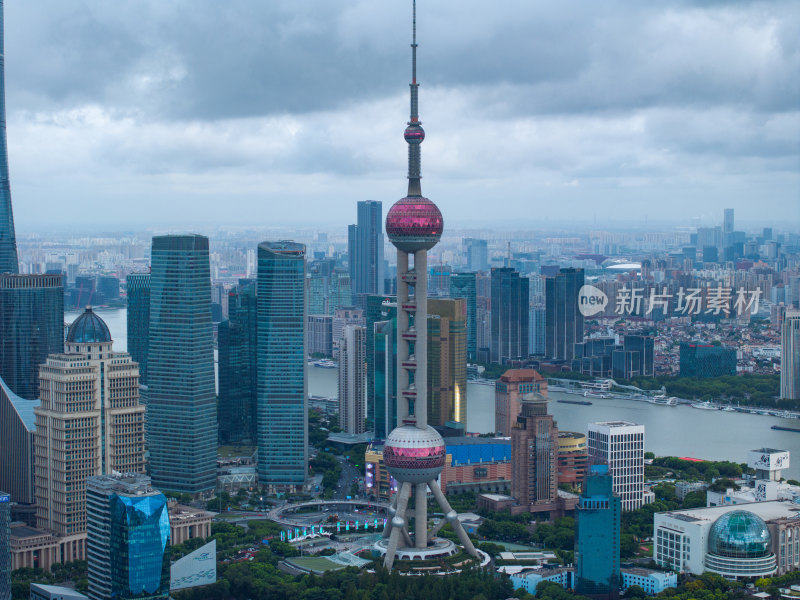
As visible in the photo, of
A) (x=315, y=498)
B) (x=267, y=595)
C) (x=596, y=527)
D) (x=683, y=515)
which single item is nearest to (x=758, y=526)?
(x=683, y=515)

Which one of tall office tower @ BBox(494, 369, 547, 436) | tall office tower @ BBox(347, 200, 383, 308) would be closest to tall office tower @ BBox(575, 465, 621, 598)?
tall office tower @ BBox(494, 369, 547, 436)

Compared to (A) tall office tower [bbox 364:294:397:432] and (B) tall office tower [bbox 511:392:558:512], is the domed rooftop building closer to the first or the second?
(B) tall office tower [bbox 511:392:558:512]

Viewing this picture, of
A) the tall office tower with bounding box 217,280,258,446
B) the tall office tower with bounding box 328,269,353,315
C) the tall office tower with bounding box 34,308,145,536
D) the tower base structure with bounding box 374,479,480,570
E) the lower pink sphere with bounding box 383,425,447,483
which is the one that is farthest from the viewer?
the tall office tower with bounding box 328,269,353,315

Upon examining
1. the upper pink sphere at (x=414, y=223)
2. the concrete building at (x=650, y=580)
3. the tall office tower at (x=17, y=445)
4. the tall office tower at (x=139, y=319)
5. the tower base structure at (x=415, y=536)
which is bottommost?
the concrete building at (x=650, y=580)

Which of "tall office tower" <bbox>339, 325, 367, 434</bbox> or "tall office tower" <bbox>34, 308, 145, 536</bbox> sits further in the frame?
"tall office tower" <bbox>339, 325, 367, 434</bbox>

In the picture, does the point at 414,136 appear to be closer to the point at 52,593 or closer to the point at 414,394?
the point at 414,394

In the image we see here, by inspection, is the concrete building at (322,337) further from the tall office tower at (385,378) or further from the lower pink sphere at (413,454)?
the lower pink sphere at (413,454)

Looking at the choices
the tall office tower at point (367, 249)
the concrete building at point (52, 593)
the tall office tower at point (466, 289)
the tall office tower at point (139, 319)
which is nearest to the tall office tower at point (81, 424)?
the concrete building at point (52, 593)

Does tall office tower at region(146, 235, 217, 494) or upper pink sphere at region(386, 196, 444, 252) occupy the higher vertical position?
upper pink sphere at region(386, 196, 444, 252)
